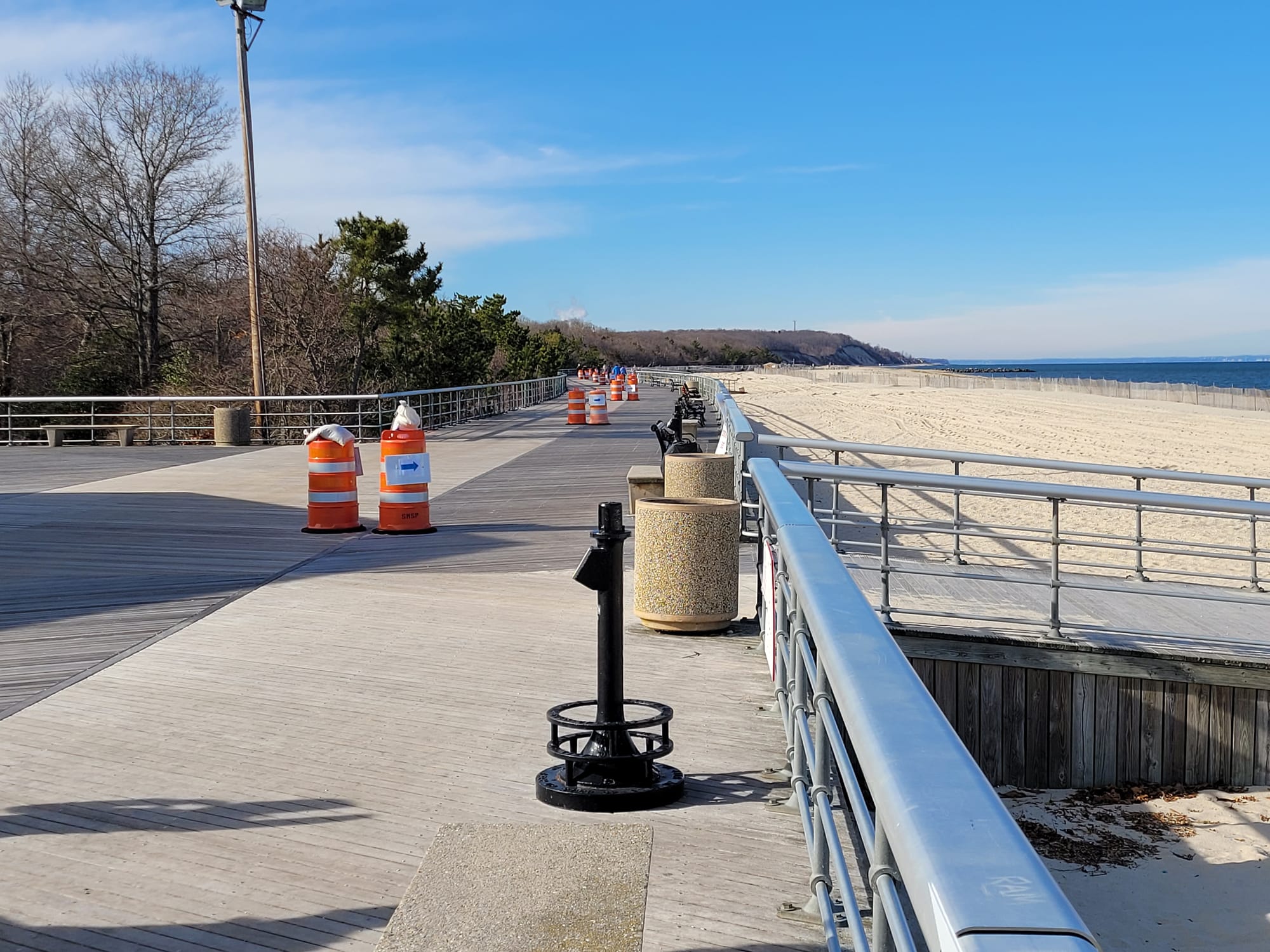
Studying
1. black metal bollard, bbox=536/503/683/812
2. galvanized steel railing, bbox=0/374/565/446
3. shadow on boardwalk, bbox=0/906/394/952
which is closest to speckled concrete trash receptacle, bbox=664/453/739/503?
black metal bollard, bbox=536/503/683/812

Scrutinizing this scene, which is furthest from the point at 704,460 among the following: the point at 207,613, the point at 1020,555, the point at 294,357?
the point at 294,357

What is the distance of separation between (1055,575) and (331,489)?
766 centimetres

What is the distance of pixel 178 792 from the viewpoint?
16.9 ft

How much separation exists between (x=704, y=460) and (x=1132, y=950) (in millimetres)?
5897

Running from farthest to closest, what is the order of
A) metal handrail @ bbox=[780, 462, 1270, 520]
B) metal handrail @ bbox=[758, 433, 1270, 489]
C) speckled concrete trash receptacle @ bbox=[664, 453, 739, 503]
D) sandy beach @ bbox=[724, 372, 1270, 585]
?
1. sandy beach @ bbox=[724, 372, 1270, 585]
2. speckled concrete trash receptacle @ bbox=[664, 453, 739, 503]
3. metal handrail @ bbox=[758, 433, 1270, 489]
4. metal handrail @ bbox=[780, 462, 1270, 520]

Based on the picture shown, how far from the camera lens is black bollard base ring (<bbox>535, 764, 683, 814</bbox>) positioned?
486cm

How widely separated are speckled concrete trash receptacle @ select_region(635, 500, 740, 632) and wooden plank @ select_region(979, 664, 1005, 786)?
7.91 ft

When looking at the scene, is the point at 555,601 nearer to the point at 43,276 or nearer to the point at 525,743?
the point at 525,743

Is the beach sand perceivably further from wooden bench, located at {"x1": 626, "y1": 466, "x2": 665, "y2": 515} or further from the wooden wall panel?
wooden bench, located at {"x1": 626, "y1": 466, "x2": 665, "y2": 515}

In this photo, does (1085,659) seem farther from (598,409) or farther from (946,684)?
(598,409)

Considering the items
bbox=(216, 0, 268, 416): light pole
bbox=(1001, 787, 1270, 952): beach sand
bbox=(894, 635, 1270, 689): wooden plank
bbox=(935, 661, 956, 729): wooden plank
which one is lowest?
bbox=(1001, 787, 1270, 952): beach sand

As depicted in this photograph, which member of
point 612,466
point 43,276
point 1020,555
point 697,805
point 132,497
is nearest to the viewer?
point 697,805

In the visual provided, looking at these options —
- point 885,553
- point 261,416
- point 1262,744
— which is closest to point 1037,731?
point 1262,744

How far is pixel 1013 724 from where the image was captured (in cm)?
949
